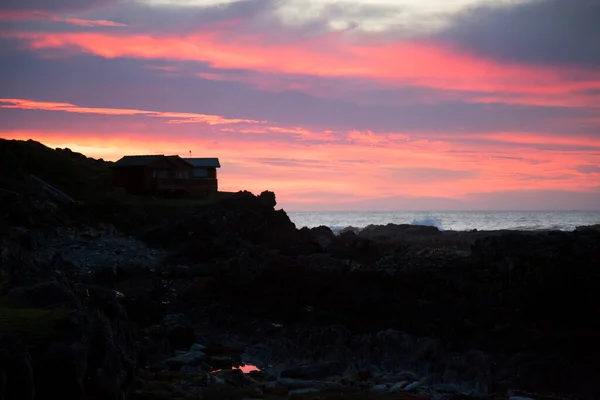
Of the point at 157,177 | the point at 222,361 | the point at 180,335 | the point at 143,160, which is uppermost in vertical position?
the point at 143,160

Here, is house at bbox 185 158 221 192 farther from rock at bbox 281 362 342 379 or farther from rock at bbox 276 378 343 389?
rock at bbox 276 378 343 389

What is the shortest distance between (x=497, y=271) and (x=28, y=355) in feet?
99.5

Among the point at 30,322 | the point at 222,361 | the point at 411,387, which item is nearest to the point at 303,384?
the point at 411,387

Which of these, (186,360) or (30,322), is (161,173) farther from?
(30,322)

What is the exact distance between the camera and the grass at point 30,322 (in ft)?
64.4

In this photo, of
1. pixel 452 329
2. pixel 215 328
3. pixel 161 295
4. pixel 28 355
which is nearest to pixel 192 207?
pixel 161 295

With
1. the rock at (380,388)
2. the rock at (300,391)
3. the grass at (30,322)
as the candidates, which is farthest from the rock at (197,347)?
the grass at (30,322)

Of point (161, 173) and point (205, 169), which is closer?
point (161, 173)

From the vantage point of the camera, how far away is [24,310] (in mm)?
22109

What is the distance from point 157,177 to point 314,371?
5644cm

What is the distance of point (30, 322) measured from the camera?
20656 millimetres

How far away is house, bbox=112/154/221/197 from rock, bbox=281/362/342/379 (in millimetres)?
54620

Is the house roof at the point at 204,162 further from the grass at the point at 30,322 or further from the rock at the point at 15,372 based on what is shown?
the rock at the point at 15,372

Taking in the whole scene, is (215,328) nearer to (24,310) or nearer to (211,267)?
(211,267)
